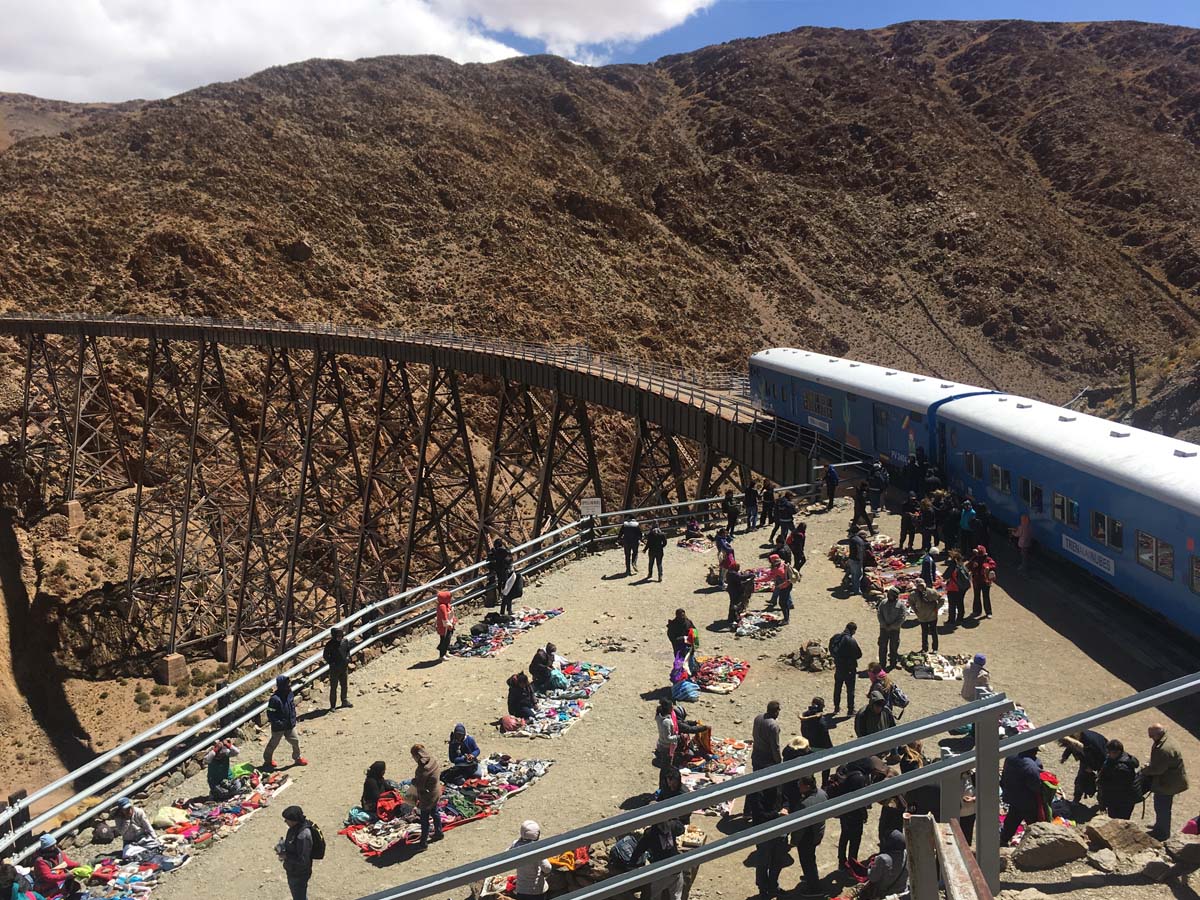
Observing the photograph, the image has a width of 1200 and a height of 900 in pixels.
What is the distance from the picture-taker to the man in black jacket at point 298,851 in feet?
24.8

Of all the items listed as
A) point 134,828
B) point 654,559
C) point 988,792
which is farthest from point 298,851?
point 654,559

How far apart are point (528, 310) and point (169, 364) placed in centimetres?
2334

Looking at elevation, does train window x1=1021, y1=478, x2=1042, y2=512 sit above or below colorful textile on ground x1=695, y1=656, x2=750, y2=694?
above

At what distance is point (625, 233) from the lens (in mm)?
63344

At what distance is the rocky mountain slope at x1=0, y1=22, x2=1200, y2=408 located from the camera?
51.8m

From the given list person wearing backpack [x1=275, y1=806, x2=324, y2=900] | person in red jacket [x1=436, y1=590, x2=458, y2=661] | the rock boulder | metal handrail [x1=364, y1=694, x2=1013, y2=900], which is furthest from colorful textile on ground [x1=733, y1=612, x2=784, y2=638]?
metal handrail [x1=364, y1=694, x2=1013, y2=900]

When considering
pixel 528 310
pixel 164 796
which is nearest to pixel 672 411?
pixel 164 796

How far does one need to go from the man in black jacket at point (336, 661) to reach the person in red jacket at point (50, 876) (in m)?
4.31

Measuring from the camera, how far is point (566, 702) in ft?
38.8

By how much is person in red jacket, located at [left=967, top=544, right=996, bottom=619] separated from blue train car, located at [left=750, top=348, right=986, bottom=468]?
542cm

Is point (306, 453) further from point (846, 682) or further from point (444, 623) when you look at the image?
point (846, 682)

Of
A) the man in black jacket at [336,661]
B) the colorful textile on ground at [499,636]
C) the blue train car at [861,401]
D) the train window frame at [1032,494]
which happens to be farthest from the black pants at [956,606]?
the man in black jacket at [336,661]

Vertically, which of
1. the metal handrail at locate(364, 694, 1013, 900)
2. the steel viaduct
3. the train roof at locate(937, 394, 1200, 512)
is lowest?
the steel viaduct

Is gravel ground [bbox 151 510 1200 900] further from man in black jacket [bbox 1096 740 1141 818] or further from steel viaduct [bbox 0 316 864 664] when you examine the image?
steel viaduct [bbox 0 316 864 664]
